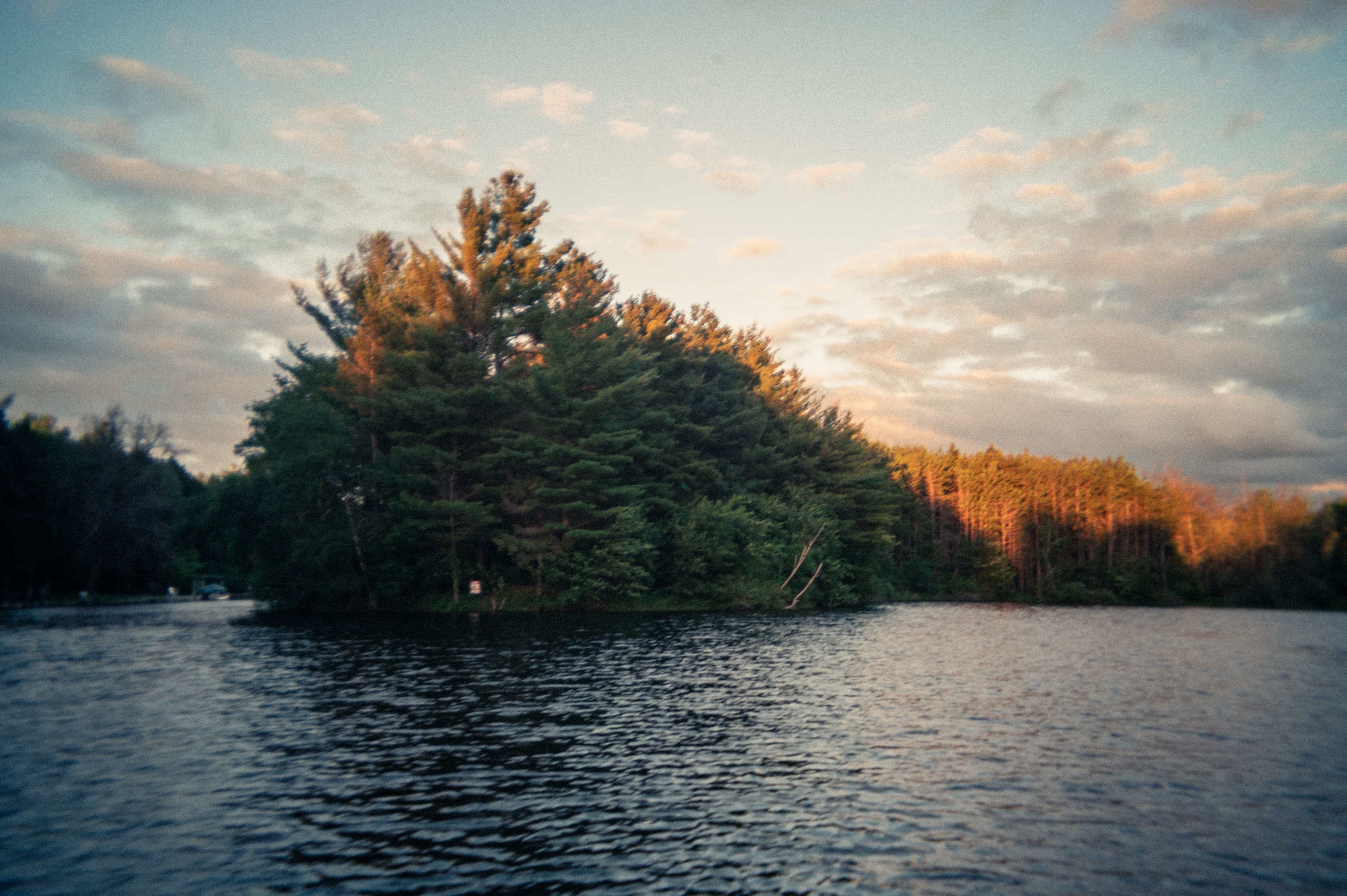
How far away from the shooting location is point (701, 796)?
14133 millimetres

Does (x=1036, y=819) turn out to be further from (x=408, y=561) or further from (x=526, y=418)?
(x=408, y=561)

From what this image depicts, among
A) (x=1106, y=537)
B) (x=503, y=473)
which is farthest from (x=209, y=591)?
(x=1106, y=537)

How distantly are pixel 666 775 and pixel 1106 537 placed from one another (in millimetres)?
111401

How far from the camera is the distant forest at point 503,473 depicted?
186 feet

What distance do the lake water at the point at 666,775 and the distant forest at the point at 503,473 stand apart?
24.7 m

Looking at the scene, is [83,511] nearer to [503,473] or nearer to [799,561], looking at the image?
[503,473]

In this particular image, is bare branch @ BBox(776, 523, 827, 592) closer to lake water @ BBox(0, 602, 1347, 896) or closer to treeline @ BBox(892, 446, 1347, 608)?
lake water @ BBox(0, 602, 1347, 896)

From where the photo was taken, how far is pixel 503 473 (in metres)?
58.7

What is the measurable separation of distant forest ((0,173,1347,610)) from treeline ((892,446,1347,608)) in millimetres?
3056

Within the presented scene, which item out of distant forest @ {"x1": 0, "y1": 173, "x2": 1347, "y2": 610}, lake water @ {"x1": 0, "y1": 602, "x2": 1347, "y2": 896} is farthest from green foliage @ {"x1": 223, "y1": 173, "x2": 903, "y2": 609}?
lake water @ {"x1": 0, "y1": 602, "x2": 1347, "y2": 896}

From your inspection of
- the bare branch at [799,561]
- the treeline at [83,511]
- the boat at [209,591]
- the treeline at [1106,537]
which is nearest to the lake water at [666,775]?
the bare branch at [799,561]

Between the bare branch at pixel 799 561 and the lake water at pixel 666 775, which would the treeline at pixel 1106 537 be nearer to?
A: the bare branch at pixel 799 561

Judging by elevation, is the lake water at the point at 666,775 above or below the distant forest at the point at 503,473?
below

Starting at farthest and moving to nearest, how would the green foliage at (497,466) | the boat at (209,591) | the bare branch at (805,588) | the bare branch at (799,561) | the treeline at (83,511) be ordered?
the boat at (209,591) < the treeline at (83,511) < the bare branch at (805,588) < the bare branch at (799,561) < the green foliage at (497,466)
